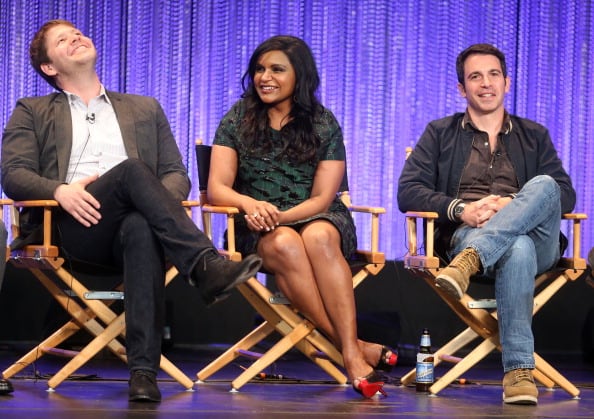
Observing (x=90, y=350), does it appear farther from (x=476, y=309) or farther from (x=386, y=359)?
(x=476, y=309)

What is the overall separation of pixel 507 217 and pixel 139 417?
4.80 ft

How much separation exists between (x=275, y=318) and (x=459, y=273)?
0.78 metres

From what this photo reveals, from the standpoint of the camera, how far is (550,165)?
406 centimetres

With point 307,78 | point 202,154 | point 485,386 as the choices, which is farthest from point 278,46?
point 485,386

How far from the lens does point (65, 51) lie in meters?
3.96

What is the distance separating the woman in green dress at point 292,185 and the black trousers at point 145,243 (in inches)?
18.9

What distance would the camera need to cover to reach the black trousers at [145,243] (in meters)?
3.19

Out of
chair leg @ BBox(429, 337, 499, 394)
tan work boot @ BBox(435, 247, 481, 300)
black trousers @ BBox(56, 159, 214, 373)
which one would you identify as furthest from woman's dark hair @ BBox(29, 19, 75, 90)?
chair leg @ BBox(429, 337, 499, 394)

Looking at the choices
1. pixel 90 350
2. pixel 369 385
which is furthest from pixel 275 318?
pixel 90 350

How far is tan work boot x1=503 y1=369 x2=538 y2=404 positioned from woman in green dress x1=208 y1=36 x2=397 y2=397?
0.42 metres

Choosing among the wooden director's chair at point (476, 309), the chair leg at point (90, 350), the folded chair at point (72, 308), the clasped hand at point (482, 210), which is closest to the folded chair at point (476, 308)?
the wooden director's chair at point (476, 309)

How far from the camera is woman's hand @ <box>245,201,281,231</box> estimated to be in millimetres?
3635

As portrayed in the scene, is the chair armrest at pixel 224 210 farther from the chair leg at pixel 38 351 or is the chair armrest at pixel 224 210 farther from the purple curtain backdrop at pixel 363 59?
the purple curtain backdrop at pixel 363 59

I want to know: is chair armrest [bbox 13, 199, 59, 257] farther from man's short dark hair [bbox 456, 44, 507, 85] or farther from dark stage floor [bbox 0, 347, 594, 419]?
man's short dark hair [bbox 456, 44, 507, 85]
